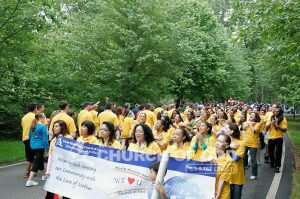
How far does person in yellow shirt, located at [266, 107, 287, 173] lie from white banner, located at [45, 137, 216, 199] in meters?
7.13

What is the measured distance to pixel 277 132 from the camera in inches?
440

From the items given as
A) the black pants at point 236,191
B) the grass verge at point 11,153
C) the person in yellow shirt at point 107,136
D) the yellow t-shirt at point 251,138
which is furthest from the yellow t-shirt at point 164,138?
the grass verge at point 11,153

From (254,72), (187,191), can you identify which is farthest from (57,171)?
(254,72)

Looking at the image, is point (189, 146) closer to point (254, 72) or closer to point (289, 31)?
point (289, 31)

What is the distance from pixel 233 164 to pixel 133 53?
13.7 m

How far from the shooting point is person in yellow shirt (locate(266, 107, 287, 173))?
1104 centimetres

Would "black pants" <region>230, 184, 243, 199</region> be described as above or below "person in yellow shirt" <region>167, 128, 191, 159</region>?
below

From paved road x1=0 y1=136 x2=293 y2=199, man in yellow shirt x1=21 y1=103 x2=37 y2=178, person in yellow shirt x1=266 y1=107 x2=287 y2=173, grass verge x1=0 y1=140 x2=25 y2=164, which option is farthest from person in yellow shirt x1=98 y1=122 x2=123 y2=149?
grass verge x1=0 y1=140 x2=25 y2=164

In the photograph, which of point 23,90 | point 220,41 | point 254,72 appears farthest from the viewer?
point 254,72

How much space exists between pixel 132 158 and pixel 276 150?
739cm

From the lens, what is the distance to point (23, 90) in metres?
14.6

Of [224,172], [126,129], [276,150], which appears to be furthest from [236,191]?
[126,129]

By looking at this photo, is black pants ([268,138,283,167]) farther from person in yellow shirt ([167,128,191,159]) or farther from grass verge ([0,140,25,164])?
grass verge ([0,140,25,164])

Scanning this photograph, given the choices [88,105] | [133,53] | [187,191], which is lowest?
[187,191]
